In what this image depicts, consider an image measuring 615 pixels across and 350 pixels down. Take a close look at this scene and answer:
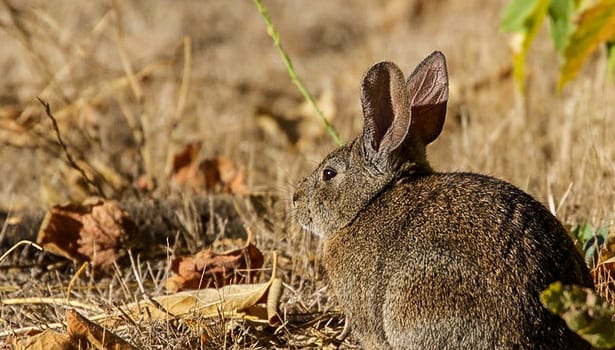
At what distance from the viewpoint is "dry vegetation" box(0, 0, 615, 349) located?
172 inches

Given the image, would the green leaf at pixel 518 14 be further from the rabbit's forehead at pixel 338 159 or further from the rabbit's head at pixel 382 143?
the rabbit's forehead at pixel 338 159

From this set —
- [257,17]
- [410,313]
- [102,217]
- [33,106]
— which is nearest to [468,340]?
[410,313]

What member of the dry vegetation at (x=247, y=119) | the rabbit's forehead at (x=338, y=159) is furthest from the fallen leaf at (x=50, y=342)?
the rabbit's forehead at (x=338, y=159)

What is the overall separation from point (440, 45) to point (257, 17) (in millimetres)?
2436

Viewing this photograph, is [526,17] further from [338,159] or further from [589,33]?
[338,159]

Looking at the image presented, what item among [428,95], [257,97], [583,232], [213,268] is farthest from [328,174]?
[257,97]

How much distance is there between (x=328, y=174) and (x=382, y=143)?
0.99 ft

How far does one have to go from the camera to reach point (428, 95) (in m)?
3.75

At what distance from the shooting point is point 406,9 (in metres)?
10.4

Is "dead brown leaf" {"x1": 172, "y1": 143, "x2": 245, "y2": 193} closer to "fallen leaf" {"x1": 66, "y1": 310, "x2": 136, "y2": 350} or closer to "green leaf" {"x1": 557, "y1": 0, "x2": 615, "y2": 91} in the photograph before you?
"green leaf" {"x1": 557, "y1": 0, "x2": 615, "y2": 91}

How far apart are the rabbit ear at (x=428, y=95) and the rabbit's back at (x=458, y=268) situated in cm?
28

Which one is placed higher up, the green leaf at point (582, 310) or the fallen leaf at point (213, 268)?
Result: the green leaf at point (582, 310)

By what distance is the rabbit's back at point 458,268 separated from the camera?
10.1ft

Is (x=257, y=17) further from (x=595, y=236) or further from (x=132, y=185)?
(x=595, y=236)
